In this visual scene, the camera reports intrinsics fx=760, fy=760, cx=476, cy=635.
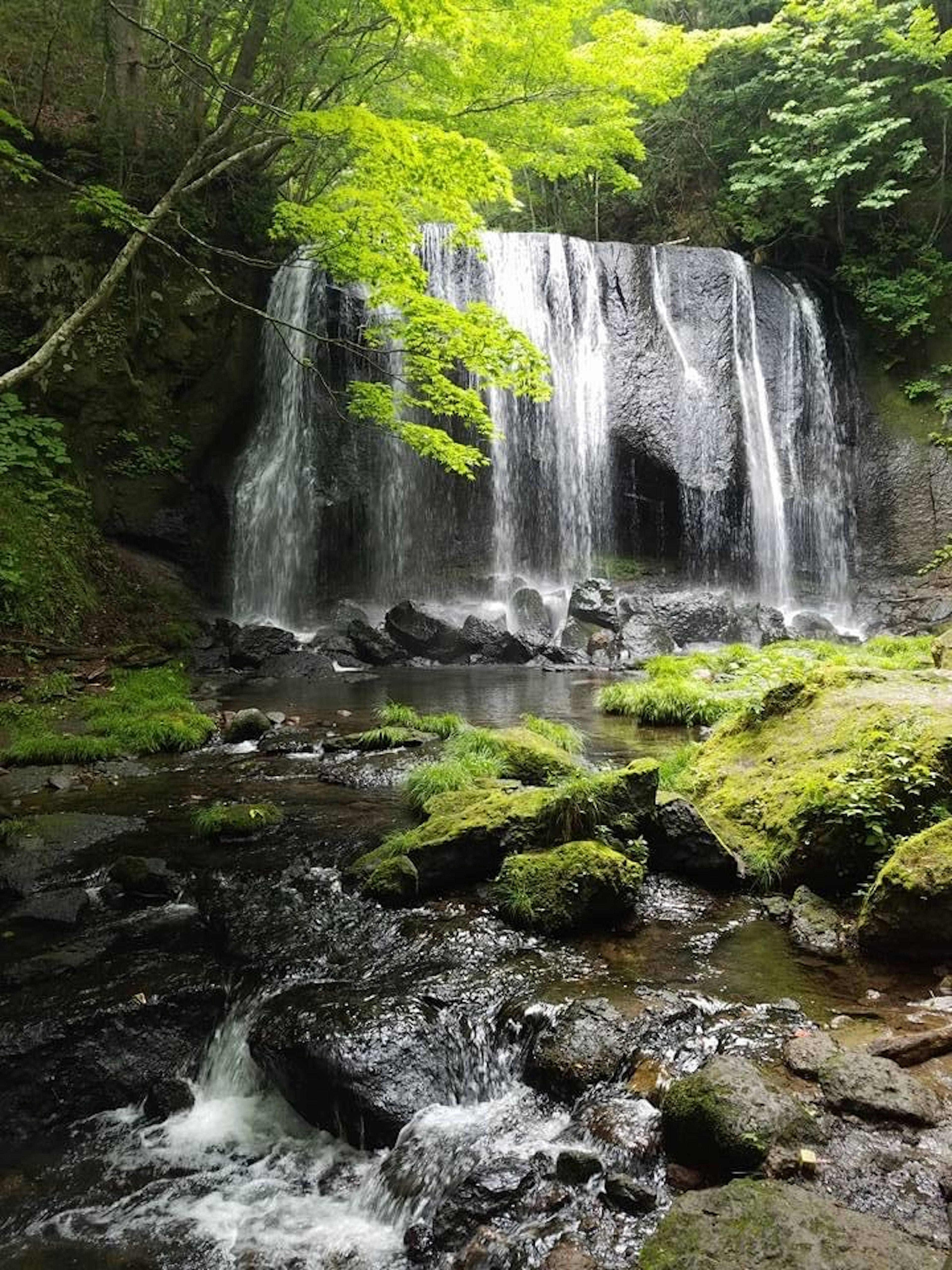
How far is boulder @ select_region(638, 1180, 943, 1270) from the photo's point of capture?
1.84m

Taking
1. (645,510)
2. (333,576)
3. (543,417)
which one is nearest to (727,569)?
(645,510)

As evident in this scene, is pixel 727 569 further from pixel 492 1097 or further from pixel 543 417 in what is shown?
pixel 492 1097

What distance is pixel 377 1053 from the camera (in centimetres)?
313

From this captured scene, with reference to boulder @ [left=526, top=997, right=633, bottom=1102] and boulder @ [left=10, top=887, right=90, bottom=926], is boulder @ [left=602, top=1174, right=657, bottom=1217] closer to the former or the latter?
boulder @ [left=526, top=997, right=633, bottom=1102]

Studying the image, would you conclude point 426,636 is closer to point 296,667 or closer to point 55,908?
point 296,667

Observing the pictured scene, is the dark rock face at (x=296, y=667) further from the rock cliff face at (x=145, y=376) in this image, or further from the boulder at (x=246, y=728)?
the rock cliff face at (x=145, y=376)

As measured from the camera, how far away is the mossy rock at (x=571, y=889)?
3.96 m

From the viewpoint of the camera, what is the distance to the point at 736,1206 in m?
2.05

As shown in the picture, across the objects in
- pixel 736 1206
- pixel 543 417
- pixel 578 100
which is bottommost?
pixel 736 1206

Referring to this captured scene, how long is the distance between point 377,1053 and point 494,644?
474 inches

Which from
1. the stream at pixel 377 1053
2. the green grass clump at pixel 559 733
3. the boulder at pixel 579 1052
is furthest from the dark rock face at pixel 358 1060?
the green grass clump at pixel 559 733

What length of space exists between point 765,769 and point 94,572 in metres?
12.2

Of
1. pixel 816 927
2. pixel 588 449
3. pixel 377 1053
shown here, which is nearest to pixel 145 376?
pixel 588 449

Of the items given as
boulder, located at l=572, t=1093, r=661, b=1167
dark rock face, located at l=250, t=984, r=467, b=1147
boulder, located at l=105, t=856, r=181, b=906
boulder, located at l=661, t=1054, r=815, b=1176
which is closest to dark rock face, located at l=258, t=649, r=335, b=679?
boulder, located at l=105, t=856, r=181, b=906
